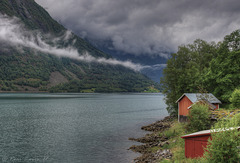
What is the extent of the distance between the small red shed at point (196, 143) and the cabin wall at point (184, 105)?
2476 cm

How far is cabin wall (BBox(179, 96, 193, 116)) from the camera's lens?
4550 centimetres

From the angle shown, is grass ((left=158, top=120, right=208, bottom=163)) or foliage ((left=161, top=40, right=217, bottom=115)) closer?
grass ((left=158, top=120, right=208, bottom=163))

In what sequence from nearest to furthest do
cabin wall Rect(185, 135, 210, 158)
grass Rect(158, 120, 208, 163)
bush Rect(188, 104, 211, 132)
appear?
cabin wall Rect(185, 135, 210, 158), grass Rect(158, 120, 208, 163), bush Rect(188, 104, 211, 132)

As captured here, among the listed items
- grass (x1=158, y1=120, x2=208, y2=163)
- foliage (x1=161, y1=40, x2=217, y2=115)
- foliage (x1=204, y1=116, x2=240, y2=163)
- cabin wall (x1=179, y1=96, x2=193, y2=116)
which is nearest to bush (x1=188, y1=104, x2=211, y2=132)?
grass (x1=158, y1=120, x2=208, y2=163)

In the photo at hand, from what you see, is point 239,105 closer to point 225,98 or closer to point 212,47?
point 225,98

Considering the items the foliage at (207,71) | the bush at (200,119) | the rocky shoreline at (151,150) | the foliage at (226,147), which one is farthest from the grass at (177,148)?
the foliage at (207,71)

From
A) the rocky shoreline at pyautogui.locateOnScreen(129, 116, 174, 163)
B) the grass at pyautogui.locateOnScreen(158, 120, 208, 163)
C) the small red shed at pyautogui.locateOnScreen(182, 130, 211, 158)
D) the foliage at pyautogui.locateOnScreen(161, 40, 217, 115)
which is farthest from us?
the foliage at pyautogui.locateOnScreen(161, 40, 217, 115)

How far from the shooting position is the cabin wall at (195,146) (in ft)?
63.9

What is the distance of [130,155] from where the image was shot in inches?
1217

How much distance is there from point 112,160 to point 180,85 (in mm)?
33212

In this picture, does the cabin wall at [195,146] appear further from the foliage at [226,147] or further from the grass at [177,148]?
the foliage at [226,147]

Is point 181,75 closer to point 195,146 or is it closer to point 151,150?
point 151,150

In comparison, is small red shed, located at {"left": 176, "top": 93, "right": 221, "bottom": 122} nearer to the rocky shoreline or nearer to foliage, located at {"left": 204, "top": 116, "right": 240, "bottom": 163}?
the rocky shoreline

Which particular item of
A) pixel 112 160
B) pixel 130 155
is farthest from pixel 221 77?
pixel 112 160
